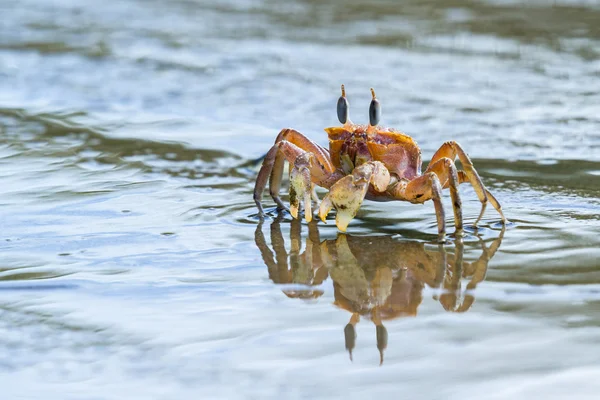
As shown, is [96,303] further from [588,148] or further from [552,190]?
[588,148]

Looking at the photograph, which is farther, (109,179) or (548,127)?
(548,127)

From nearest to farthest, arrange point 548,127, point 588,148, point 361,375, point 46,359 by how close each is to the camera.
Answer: point 361,375
point 46,359
point 588,148
point 548,127

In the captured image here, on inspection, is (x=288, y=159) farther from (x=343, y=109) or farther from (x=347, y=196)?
(x=347, y=196)

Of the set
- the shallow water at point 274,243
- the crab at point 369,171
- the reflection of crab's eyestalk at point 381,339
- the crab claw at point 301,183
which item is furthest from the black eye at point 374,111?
the reflection of crab's eyestalk at point 381,339

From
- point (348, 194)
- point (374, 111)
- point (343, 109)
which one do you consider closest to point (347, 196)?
point (348, 194)

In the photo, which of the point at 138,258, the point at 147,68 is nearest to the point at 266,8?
the point at 147,68

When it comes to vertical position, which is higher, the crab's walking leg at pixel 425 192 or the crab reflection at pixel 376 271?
the crab's walking leg at pixel 425 192

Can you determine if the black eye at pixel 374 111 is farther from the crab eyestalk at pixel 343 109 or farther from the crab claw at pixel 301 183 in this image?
the crab claw at pixel 301 183

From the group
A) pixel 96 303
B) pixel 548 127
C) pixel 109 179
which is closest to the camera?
pixel 96 303
